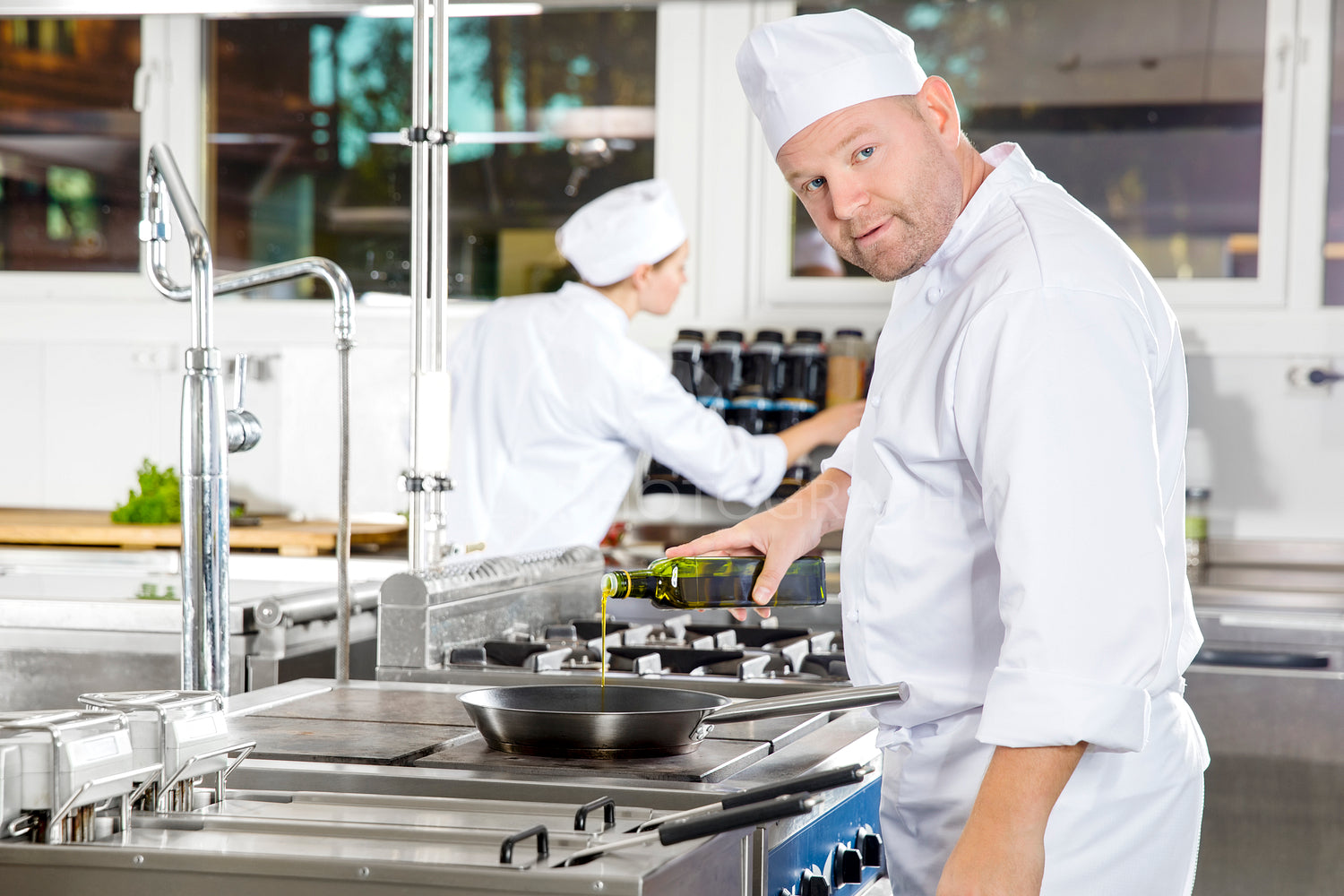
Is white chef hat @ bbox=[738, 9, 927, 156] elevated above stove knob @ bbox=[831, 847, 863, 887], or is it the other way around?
white chef hat @ bbox=[738, 9, 927, 156]

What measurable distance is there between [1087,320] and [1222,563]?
2689 millimetres

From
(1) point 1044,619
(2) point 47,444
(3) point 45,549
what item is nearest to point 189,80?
(2) point 47,444

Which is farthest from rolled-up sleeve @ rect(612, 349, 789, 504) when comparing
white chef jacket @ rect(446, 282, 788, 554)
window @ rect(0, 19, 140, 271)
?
window @ rect(0, 19, 140, 271)

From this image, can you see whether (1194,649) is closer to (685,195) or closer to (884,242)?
(884,242)

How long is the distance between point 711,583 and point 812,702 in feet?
0.67

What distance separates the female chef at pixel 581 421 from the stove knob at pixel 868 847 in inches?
51.6

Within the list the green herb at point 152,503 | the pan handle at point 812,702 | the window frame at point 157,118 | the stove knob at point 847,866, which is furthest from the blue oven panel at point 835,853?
the window frame at point 157,118

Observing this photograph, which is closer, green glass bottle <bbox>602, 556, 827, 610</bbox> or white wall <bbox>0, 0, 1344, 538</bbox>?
green glass bottle <bbox>602, 556, 827, 610</bbox>

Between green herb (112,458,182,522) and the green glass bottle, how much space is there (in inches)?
93.4

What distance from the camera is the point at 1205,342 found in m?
3.51

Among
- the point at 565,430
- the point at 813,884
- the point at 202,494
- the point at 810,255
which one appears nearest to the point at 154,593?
the point at 202,494

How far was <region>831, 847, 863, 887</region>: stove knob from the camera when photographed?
136cm

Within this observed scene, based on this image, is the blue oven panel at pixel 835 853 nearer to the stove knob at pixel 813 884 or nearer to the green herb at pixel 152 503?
the stove knob at pixel 813 884

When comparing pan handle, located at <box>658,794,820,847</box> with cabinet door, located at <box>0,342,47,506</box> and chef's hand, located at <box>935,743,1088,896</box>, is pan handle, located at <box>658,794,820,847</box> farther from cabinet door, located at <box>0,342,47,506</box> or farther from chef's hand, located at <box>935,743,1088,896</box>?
cabinet door, located at <box>0,342,47,506</box>
